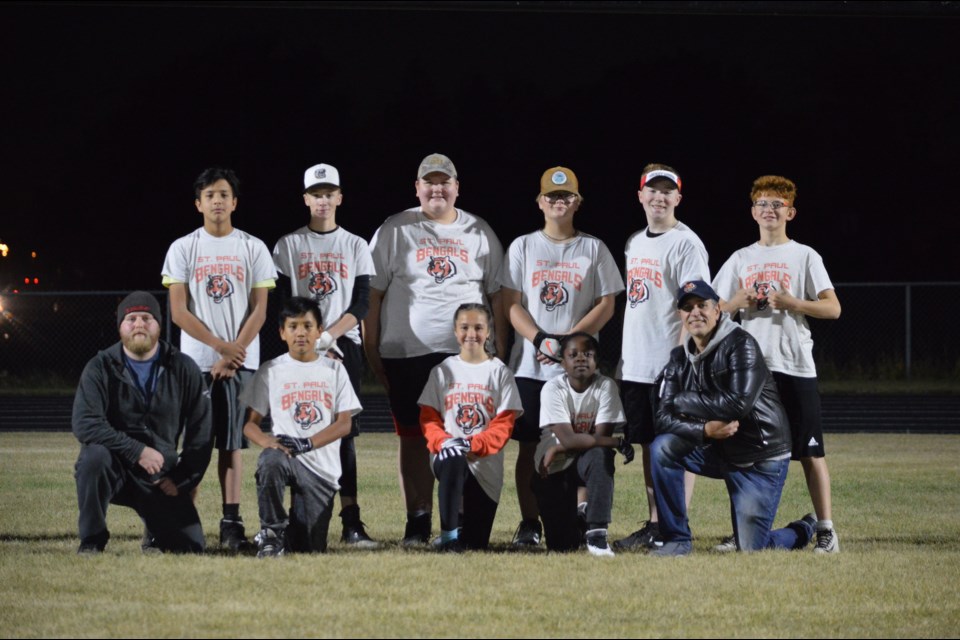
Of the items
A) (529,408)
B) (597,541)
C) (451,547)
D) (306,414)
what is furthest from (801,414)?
(306,414)

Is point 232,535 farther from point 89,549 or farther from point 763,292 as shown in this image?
point 763,292

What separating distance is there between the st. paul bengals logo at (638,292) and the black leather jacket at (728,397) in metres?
0.51

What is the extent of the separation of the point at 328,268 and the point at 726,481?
103 inches

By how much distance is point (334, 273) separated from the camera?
7.85m

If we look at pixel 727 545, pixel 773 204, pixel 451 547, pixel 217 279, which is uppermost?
pixel 773 204

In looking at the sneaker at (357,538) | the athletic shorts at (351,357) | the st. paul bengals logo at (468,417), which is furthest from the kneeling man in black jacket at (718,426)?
the athletic shorts at (351,357)

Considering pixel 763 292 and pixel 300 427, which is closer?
pixel 300 427

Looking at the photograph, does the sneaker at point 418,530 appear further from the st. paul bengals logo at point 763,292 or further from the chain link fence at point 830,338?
the chain link fence at point 830,338

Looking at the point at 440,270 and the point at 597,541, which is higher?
the point at 440,270

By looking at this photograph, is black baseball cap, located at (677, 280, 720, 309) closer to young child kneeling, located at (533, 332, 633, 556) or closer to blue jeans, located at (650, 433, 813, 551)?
young child kneeling, located at (533, 332, 633, 556)

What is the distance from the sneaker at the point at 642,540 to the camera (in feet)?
24.8

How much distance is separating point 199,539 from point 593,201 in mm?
28875

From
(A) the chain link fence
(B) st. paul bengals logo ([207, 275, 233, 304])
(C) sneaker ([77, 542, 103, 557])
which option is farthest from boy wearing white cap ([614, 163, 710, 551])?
(A) the chain link fence

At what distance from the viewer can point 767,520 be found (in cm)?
728
